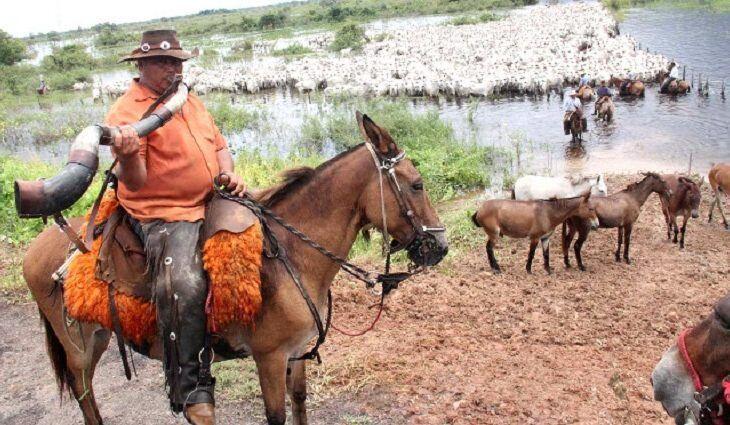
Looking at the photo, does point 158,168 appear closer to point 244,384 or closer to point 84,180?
point 84,180

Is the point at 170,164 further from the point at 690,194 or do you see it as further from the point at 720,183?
the point at 720,183

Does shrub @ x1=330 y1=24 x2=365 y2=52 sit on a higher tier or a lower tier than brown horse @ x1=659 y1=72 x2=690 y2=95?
higher

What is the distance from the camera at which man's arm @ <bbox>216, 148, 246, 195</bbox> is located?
402cm

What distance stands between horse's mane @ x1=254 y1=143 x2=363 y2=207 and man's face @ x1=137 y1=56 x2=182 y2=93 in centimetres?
101

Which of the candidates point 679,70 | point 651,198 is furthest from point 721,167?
point 679,70

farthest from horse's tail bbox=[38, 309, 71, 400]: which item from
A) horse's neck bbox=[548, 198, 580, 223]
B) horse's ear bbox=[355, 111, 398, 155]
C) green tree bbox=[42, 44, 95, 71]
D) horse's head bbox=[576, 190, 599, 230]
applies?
green tree bbox=[42, 44, 95, 71]

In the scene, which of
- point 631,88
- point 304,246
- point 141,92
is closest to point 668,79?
point 631,88

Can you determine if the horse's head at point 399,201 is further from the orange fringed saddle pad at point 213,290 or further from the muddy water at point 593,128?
the muddy water at point 593,128

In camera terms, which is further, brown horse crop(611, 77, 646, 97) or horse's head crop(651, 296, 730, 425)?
brown horse crop(611, 77, 646, 97)

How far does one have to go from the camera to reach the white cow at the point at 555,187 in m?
11.6

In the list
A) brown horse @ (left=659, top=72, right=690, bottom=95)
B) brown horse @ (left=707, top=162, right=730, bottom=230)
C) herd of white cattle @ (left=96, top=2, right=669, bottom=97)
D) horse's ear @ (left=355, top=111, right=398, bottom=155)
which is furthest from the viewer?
herd of white cattle @ (left=96, top=2, right=669, bottom=97)

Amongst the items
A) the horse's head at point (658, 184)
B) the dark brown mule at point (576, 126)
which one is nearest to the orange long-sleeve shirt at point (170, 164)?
the horse's head at point (658, 184)

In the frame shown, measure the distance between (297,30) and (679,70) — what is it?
152 feet

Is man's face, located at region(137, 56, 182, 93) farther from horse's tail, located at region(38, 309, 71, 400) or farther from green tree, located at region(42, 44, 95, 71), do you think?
green tree, located at region(42, 44, 95, 71)
